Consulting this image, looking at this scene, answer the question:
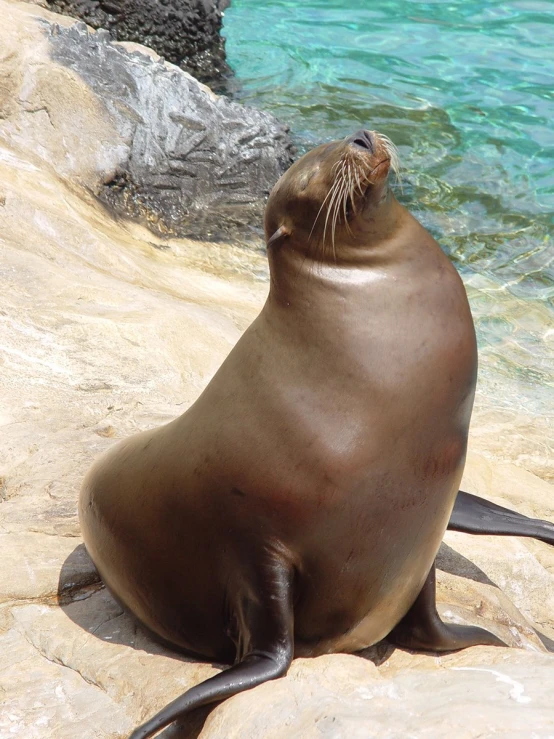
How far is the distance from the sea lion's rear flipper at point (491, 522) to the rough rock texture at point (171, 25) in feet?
27.6

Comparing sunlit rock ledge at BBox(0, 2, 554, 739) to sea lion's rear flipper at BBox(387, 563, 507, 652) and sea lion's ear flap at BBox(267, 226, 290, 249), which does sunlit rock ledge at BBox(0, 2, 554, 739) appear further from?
sea lion's ear flap at BBox(267, 226, 290, 249)

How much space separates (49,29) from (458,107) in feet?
19.2

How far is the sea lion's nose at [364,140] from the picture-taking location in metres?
3.06

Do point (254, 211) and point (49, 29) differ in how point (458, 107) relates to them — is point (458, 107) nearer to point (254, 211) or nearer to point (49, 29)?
point (254, 211)

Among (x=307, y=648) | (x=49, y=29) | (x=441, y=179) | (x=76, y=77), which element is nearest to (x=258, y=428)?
(x=307, y=648)

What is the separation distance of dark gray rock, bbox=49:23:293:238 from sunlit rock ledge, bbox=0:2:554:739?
0.26 metres

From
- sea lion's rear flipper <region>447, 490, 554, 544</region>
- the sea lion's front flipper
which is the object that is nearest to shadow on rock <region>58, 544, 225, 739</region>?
the sea lion's front flipper

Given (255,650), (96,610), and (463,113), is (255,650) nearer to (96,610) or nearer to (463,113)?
(96,610)

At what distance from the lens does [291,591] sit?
2.84 meters

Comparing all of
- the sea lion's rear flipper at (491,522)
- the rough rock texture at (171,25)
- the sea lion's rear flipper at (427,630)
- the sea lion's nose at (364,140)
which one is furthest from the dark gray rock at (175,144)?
the sea lion's rear flipper at (427,630)

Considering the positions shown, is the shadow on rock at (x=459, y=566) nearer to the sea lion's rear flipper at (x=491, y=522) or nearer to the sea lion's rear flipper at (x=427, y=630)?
the sea lion's rear flipper at (x=491, y=522)

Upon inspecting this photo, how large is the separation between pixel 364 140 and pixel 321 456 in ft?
3.44

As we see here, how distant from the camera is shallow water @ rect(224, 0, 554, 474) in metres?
7.76

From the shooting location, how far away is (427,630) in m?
3.24
